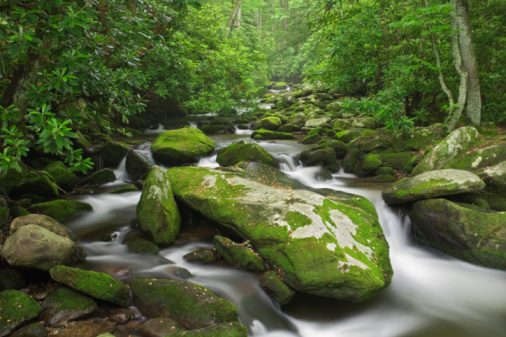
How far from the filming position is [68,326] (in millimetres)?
3463

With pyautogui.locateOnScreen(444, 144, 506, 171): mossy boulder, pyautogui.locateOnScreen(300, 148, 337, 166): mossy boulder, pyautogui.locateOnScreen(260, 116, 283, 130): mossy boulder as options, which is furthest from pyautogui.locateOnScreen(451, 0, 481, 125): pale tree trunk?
pyautogui.locateOnScreen(260, 116, 283, 130): mossy boulder

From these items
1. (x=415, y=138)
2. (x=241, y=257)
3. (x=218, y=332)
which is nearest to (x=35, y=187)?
(x=241, y=257)

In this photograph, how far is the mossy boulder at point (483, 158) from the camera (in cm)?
695

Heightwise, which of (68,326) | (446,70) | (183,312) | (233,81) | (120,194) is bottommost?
(68,326)

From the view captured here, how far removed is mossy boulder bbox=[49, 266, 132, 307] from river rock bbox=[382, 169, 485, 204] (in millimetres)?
5747

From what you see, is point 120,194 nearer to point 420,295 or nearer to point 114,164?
point 114,164

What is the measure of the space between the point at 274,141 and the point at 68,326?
11832 millimetres

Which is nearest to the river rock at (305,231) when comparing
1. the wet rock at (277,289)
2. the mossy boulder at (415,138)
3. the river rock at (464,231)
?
the wet rock at (277,289)

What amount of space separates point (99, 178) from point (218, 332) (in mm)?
6807

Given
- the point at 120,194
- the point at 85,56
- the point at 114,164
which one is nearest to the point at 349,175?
the point at 120,194

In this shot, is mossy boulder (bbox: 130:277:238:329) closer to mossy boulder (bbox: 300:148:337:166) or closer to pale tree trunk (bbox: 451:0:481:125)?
mossy boulder (bbox: 300:148:337:166)

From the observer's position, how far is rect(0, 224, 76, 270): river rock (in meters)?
3.92

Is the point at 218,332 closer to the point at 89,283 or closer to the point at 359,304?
the point at 89,283

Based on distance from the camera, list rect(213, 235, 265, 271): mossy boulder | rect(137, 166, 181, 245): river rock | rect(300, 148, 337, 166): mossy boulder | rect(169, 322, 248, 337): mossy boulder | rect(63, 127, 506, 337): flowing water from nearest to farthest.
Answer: rect(169, 322, 248, 337): mossy boulder → rect(63, 127, 506, 337): flowing water → rect(213, 235, 265, 271): mossy boulder → rect(137, 166, 181, 245): river rock → rect(300, 148, 337, 166): mossy boulder
